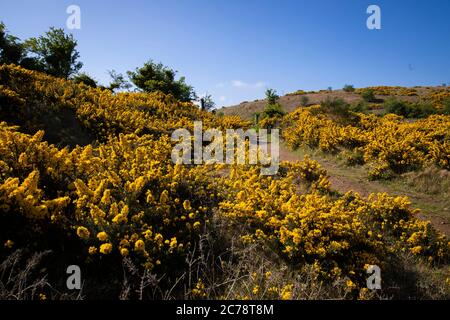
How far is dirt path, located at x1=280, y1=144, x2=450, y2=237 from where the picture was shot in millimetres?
7738

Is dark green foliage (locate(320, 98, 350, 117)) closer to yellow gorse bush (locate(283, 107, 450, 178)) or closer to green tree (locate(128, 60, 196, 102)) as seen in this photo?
yellow gorse bush (locate(283, 107, 450, 178))

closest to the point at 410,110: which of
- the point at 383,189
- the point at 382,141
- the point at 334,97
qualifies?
the point at 334,97

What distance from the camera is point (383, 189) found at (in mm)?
9547

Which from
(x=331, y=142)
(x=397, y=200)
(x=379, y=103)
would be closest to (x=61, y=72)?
(x=331, y=142)

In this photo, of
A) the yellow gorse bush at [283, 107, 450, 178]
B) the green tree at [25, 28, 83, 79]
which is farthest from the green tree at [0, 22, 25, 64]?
the yellow gorse bush at [283, 107, 450, 178]

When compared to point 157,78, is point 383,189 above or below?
below

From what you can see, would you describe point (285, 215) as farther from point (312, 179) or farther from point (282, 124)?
point (282, 124)

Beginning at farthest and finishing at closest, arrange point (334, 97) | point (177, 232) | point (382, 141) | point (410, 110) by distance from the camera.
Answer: point (334, 97) → point (410, 110) → point (382, 141) → point (177, 232)

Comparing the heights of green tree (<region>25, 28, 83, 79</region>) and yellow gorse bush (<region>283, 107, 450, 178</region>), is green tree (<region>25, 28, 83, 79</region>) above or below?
above

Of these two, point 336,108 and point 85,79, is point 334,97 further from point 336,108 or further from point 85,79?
point 85,79

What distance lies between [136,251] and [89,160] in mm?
2729

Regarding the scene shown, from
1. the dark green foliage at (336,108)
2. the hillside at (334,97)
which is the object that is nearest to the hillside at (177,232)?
the dark green foliage at (336,108)

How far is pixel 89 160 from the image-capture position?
228 inches

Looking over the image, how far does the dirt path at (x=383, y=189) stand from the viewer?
7.74 m
